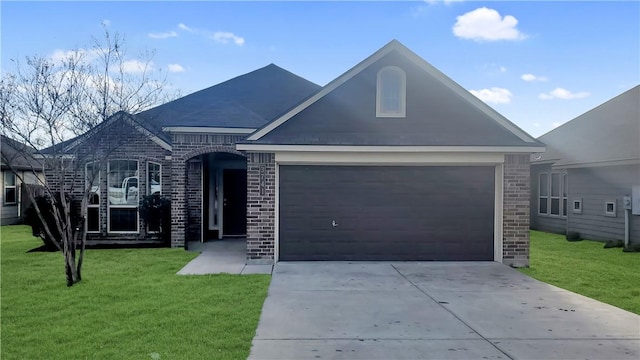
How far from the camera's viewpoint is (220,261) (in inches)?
432

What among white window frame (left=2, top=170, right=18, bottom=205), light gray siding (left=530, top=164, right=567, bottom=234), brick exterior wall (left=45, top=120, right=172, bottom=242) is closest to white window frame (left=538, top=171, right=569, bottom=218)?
light gray siding (left=530, top=164, right=567, bottom=234)

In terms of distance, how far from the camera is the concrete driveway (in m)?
5.17

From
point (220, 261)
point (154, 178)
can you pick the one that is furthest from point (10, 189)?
point (220, 261)

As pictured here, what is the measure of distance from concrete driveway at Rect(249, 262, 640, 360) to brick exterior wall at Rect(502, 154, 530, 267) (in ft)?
4.08

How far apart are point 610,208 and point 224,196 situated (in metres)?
13.2

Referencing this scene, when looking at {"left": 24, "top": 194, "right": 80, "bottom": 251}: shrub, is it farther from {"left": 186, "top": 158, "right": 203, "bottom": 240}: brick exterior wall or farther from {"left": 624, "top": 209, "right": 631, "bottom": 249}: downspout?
{"left": 624, "top": 209, "right": 631, "bottom": 249}: downspout

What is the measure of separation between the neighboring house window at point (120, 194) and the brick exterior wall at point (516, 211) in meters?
10.8

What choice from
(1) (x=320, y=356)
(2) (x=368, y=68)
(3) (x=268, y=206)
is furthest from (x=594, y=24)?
(1) (x=320, y=356)

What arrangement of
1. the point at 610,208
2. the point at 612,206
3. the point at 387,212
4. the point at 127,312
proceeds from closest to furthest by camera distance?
the point at 127,312 → the point at 387,212 → the point at 612,206 → the point at 610,208

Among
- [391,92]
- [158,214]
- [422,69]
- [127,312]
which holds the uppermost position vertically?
[422,69]

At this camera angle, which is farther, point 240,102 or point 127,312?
point 240,102

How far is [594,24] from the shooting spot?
39.3 feet

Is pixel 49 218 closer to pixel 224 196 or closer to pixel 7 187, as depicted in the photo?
pixel 224 196

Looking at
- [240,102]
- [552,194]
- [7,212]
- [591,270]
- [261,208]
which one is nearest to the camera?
[591,270]
